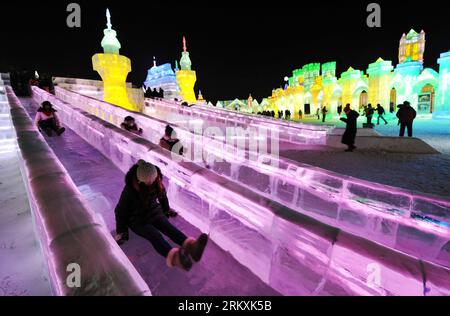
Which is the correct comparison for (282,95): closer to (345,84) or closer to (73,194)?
(345,84)

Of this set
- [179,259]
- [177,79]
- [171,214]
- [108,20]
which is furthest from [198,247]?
[177,79]

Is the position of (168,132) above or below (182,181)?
above

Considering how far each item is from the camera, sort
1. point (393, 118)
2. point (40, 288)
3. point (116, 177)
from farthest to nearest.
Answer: point (393, 118) → point (116, 177) → point (40, 288)

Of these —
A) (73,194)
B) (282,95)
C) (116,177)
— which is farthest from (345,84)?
(73,194)

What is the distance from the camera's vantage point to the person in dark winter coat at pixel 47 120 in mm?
7160

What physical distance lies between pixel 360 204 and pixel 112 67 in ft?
59.1

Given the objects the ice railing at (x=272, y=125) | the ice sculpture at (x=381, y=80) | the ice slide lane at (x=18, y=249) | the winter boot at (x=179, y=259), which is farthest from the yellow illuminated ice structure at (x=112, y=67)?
the ice sculpture at (x=381, y=80)

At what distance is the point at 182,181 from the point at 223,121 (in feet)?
28.2

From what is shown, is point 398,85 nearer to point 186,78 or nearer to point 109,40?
point 186,78

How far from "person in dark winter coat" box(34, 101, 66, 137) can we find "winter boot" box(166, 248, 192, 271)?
7197 mm

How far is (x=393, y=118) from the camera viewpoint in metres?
19.3

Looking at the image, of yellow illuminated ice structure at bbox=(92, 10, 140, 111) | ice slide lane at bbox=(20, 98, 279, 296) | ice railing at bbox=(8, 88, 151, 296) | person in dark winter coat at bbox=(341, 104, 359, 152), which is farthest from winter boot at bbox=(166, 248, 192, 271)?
yellow illuminated ice structure at bbox=(92, 10, 140, 111)

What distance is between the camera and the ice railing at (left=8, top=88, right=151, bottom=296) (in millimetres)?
1384

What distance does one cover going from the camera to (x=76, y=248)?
1.61 m
